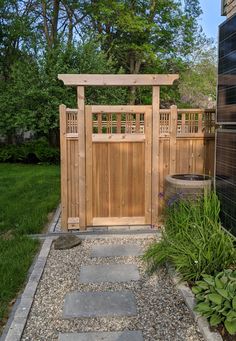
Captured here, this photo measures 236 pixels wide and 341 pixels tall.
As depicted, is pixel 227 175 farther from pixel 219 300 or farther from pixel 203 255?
pixel 219 300

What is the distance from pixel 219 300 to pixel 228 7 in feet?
11.9

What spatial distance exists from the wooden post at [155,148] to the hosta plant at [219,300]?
2655 mm

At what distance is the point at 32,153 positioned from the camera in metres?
13.1

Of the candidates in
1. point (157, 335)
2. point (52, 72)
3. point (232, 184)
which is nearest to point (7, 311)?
point (157, 335)

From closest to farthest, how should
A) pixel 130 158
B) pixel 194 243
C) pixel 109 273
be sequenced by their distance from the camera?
pixel 194 243
pixel 109 273
pixel 130 158

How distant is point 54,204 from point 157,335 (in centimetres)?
445

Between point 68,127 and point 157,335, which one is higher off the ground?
point 68,127

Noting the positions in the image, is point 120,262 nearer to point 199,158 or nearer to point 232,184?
point 232,184

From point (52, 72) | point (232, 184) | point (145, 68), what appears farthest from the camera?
point (145, 68)

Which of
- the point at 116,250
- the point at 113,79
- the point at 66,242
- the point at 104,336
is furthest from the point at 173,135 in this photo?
the point at 104,336

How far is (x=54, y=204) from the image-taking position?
6.61 meters

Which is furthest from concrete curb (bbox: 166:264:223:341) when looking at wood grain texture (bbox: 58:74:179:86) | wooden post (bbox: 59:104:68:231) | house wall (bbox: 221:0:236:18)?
house wall (bbox: 221:0:236:18)

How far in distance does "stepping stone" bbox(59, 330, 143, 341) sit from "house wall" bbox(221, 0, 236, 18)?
3669 millimetres

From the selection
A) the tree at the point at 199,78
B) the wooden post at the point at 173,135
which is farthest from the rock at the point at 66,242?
the tree at the point at 199,78
